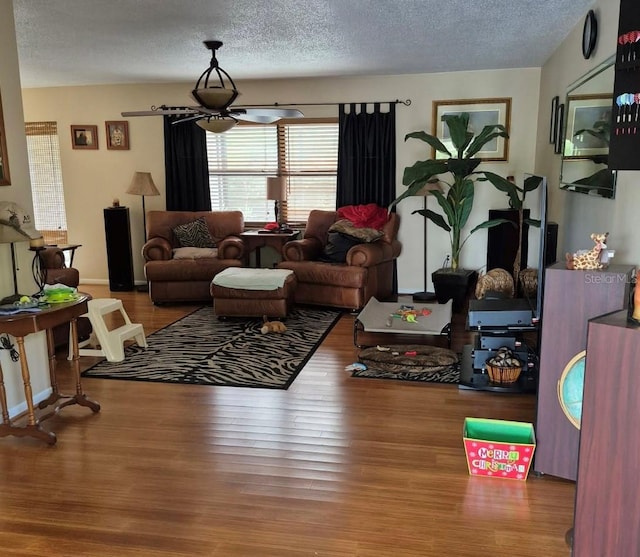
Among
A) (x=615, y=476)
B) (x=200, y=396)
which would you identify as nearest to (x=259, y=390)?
(x=200, y=396)

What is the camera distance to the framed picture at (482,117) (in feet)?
19.9

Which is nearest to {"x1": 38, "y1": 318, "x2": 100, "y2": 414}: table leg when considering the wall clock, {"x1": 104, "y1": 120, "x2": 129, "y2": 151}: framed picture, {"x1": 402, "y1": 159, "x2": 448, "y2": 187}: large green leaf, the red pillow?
{"x1": 402, "y1": 159, "x2": 448, "y2": 187}: large green leaf

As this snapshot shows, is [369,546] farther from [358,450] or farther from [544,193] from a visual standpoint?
[544,193]

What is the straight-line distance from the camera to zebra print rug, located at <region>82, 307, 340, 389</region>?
383 cm

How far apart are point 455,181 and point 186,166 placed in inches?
125

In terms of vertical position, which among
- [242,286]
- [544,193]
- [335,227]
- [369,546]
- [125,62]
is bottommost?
[369,546]

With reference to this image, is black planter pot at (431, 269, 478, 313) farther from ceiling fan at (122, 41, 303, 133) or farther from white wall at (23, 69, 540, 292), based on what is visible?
ceiling fan at (122, 41, 303, 133)

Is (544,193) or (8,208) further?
(8,208)

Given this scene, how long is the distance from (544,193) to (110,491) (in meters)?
2.41

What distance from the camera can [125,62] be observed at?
213 inches

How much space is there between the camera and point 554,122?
4.83 m

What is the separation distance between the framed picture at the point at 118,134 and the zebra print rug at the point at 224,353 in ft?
9.02

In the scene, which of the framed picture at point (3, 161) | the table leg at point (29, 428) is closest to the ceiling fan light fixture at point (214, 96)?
the framed picture at point (3, 161)

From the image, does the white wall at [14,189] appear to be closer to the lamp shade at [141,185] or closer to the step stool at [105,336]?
the step stool at [105,336]
